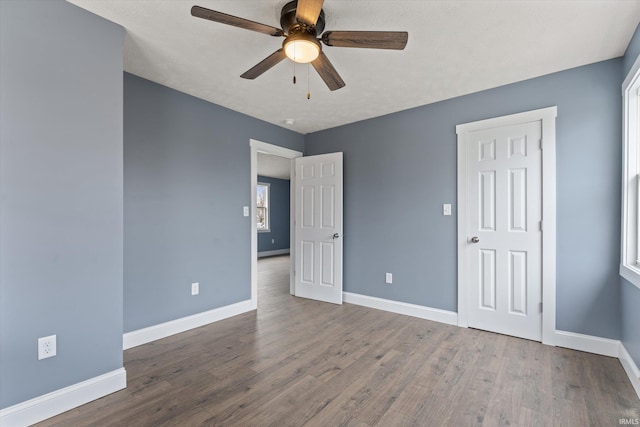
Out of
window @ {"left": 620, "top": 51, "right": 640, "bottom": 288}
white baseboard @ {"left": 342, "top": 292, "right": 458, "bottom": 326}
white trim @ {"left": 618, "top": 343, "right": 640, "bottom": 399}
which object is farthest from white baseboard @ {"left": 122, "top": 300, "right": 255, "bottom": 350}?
window @ {"left": 620, "top": 51, "right": 640, "bottom": 288}

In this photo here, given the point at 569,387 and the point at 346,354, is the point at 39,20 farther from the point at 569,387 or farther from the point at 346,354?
the point at 569,387

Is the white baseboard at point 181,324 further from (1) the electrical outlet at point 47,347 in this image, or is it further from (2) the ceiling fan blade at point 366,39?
(2) the ceiling fan blade at point 366,39

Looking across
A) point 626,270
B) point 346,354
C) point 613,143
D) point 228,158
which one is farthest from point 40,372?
point 613,143

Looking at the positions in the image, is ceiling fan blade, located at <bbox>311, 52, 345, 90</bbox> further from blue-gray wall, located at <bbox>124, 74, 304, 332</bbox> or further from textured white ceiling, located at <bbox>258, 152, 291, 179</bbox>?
textured white ceiling, located at <bbox>258, 152, 291, 179</bbox>

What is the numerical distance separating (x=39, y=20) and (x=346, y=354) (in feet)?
10.3

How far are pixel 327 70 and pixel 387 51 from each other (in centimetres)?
65

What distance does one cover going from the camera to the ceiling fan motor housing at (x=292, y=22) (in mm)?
1711

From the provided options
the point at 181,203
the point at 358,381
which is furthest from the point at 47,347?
the point at 358,381

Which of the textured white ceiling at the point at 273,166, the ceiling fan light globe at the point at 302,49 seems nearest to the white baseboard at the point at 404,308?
the ceiling fan light globe at the point at 302,49

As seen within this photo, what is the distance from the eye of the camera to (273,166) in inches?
295

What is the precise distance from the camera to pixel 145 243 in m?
2.81

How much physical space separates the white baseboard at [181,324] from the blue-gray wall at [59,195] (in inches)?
29.1

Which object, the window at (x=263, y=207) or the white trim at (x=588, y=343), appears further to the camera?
the window at (x=263, y=207)

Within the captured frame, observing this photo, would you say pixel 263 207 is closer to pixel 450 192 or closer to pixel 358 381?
pixel 450 192
